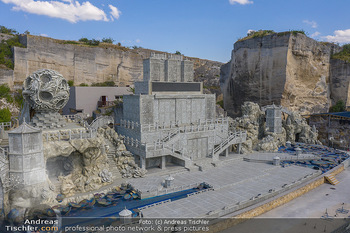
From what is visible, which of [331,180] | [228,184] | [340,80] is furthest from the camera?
[340,80]

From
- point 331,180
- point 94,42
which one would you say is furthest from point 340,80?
point 94,42

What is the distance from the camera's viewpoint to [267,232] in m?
15.0

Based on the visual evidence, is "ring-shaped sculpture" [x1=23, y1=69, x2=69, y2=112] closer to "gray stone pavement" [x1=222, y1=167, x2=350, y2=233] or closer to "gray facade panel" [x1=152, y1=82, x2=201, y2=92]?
"gray facade panel" [x1=152, y1=82, x2=201, y2=92]

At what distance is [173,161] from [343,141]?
87.3 ft

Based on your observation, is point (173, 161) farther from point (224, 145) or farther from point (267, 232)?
point (267, 232)

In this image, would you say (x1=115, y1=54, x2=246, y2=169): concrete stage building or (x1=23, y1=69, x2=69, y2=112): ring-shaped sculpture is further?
(x1=115, y1=54, x2=246, y2=169): concrete stage building

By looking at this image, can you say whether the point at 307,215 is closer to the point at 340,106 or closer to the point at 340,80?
the point at 340,106

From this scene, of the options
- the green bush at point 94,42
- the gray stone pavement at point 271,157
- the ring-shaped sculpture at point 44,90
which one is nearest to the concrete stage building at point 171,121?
the gray stone pavement at point 271,157

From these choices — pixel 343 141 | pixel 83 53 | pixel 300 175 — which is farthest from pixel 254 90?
pixel 83 53

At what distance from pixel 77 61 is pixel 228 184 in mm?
38695

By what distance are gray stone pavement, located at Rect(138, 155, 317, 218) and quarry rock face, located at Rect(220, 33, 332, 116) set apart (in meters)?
21.6


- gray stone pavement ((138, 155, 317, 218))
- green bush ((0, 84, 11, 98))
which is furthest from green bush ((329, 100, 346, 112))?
green bush ((0, 84, 11, 98))

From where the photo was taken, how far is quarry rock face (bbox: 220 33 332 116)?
42375 mm

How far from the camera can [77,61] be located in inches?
1893
